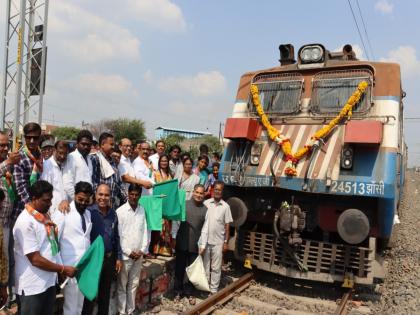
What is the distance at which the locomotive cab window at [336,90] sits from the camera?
21.1 feet

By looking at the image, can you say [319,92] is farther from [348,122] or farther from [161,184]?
[161,184]

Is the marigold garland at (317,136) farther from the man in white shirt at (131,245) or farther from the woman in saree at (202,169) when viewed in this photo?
the man in white shirt at (131,245)

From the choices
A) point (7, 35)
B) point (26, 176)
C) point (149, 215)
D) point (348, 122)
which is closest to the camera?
point (26, 176)

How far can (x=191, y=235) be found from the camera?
5.97 m

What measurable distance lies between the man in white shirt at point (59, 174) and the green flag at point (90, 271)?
2.66ft

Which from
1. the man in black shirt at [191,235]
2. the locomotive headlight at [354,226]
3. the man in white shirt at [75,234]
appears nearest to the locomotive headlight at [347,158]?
the locomotive headlight at [354,226]

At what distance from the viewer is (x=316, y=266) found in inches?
243

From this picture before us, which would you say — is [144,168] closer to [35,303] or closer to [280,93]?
[280,93]

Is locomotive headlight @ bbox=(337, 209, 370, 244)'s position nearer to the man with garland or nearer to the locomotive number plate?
the locomotive number plate

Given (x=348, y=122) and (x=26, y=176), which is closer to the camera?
(x=26, y=176)

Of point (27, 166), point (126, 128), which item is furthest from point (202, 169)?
point (126, 128)

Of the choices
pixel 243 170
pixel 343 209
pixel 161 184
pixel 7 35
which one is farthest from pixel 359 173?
pixel 7 35

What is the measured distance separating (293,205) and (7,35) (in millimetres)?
8967

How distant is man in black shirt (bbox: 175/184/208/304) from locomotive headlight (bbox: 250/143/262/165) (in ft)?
4.04
